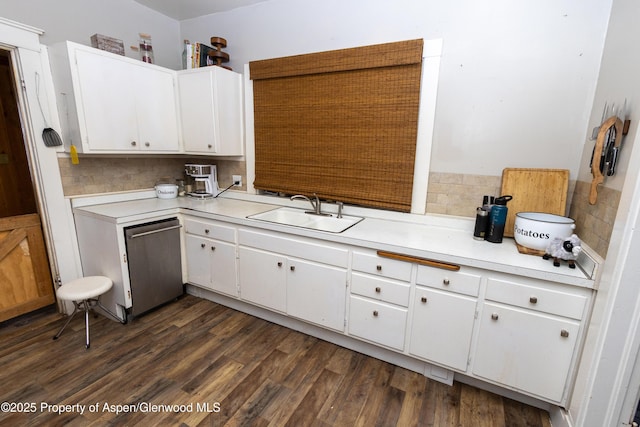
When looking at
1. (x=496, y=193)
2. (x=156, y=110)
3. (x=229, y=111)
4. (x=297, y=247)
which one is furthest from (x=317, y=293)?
(x=156, y=110)

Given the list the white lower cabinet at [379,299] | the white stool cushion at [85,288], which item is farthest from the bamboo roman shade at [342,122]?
the white stool cushion at [85,288]

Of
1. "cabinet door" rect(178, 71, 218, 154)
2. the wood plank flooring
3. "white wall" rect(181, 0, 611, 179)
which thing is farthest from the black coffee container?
"cabinet door" rect(178, 71, 218, 154)

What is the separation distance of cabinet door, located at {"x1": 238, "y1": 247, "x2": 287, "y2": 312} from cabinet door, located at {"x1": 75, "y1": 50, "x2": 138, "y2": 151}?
4.47 ft

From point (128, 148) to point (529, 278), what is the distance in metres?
2.96

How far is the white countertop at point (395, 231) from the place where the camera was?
1.45m

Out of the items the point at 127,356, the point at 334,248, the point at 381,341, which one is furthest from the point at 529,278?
the point at 127,356

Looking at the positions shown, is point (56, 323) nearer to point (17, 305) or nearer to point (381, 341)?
point (17, 305)

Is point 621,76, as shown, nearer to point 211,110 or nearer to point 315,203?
point 315,203

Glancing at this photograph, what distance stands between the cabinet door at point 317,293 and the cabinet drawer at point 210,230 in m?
0.59

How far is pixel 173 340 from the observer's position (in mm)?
2109

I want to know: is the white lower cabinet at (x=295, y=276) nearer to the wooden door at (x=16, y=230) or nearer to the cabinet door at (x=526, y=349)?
the cabinet door at (x=526, y=349)

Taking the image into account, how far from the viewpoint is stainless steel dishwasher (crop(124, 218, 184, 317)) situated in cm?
221

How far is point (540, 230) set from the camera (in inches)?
59.8

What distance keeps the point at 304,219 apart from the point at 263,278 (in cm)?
59
